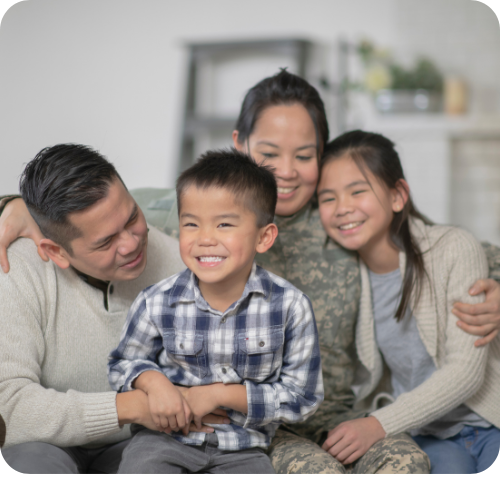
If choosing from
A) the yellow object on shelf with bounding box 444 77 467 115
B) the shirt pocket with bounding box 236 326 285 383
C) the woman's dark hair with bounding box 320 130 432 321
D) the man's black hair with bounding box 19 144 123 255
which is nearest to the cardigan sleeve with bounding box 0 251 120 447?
the man's black hair with bounding box 19 144 123 255

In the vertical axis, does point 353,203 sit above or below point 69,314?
above

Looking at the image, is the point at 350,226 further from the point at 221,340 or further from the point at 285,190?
the point at 221,340

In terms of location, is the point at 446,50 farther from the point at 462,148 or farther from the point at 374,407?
the point at 374,407

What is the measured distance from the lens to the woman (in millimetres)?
1231

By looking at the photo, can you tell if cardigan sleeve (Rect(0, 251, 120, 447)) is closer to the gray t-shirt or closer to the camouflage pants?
the camouflage pants

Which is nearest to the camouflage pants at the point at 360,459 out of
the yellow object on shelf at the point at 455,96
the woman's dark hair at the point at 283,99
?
the woman's dark hair at the point at 283,99

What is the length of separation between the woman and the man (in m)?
0.30

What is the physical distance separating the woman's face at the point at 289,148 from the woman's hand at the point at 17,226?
51 centimetres

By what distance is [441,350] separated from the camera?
120cm

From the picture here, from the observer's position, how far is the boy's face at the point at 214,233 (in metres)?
0.92

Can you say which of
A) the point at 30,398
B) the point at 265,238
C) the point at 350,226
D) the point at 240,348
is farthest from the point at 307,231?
the point at 30,398

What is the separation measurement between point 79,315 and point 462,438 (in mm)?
883

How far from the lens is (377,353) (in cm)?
127

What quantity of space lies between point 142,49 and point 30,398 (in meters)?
3.93
